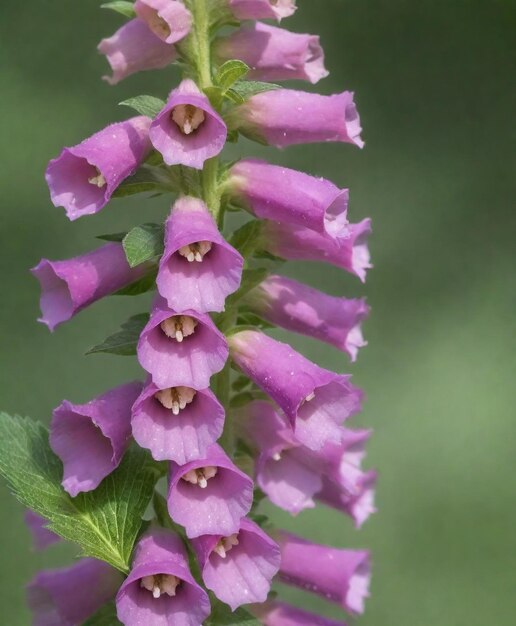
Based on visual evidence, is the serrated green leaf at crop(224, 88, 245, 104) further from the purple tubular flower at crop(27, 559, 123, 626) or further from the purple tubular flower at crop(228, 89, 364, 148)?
the purple tubular flower at crop(27, 559, 123, 626)

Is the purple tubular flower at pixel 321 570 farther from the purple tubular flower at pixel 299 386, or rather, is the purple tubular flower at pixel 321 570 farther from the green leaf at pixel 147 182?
the green leaf at pixel 147 182

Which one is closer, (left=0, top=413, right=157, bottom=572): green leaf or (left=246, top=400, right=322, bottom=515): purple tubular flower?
(left=0, top=413, right=157, bottom=572): green leaf

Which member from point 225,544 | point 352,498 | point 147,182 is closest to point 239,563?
point 225,544

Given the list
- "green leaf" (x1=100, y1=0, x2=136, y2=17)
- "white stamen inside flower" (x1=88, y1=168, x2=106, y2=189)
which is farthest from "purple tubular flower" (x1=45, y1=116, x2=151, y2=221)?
"green leaf" (x1=100, y1=0, x2=136, y2=17)

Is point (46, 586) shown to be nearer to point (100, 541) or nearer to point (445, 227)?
point (100, 541)

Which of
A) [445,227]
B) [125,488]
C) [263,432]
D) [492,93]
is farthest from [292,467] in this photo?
[492,93]

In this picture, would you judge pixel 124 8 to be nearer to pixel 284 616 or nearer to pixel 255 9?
pixel 255 9
